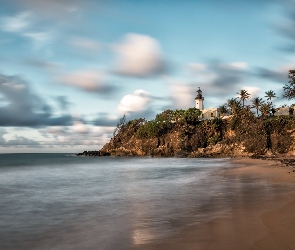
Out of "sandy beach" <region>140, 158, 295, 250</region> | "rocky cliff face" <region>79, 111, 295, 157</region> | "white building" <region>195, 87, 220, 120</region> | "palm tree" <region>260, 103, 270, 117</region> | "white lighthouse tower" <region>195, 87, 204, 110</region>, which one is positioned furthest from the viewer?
"white lighthouse tower" <region>195, 87, 204, 110</region>

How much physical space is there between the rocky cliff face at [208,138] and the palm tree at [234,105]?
2206 mm

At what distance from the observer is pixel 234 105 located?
7669cm

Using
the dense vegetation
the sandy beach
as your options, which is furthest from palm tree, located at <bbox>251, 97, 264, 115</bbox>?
the sandy beach

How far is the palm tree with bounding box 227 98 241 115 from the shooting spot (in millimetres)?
74250

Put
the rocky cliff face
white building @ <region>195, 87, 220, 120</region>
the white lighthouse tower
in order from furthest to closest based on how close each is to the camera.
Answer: the white lighthouse tower → white building @ <region>195, 87, 220, 120</region> → the rocky cliff face

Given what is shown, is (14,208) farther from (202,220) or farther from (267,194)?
(267,194)

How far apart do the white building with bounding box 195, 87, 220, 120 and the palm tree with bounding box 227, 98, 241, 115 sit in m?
11.4

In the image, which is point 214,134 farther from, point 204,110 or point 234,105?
point 204,110

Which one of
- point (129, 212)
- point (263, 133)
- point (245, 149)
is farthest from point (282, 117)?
point (129, 212)

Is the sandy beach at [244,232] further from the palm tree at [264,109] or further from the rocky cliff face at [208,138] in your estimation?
the palm tree at [264,109]

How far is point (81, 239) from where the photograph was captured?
675 cm

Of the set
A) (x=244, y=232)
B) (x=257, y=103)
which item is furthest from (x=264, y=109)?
(x=244, y=232)

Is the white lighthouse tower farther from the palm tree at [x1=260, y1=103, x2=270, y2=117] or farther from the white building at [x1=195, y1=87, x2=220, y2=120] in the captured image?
the palm tree at [x1=260, y1=103, x2=270, y2=117]

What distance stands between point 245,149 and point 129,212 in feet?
190
